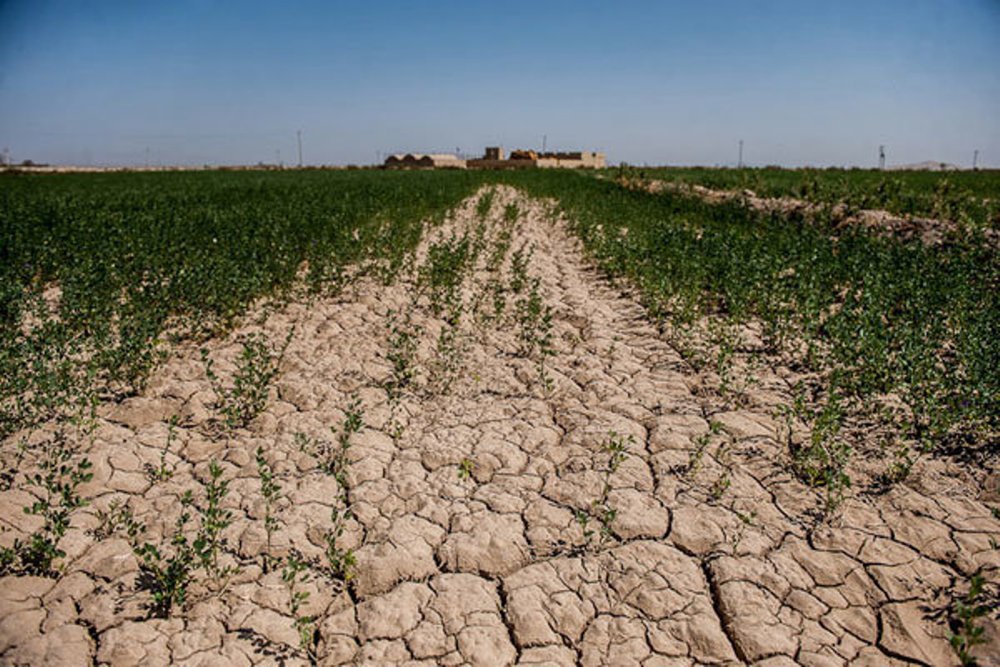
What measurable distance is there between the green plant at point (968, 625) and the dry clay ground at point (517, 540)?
0.08m

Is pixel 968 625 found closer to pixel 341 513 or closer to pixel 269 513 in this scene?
pixel 341 513

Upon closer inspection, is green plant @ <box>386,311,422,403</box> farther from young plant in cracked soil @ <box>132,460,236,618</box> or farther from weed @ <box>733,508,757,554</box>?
weed @ <box>733,508,757,554</box>

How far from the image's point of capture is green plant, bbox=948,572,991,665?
7.81 ft

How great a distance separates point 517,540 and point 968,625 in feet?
6.89

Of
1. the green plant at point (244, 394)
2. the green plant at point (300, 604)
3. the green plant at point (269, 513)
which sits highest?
the green plant at point (244, 394)

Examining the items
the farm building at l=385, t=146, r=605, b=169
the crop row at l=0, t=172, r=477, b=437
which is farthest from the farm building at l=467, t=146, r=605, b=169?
the crop row at l=0, t=172, r=477, b=437

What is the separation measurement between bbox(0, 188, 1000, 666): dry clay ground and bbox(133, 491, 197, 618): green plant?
5 cm

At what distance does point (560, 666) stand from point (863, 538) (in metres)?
2.01

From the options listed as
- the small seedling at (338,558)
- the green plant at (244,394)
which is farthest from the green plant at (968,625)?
the green plant at (244,394)

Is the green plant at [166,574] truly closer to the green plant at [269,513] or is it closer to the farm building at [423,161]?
the green plant at [269,513]

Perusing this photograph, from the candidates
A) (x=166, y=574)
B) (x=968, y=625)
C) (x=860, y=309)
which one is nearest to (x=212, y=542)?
(x=166, y=574)

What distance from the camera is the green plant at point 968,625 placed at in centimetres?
238

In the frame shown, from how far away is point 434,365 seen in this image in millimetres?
5605

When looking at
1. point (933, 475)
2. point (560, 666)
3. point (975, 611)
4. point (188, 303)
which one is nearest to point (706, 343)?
point (933, 475)
